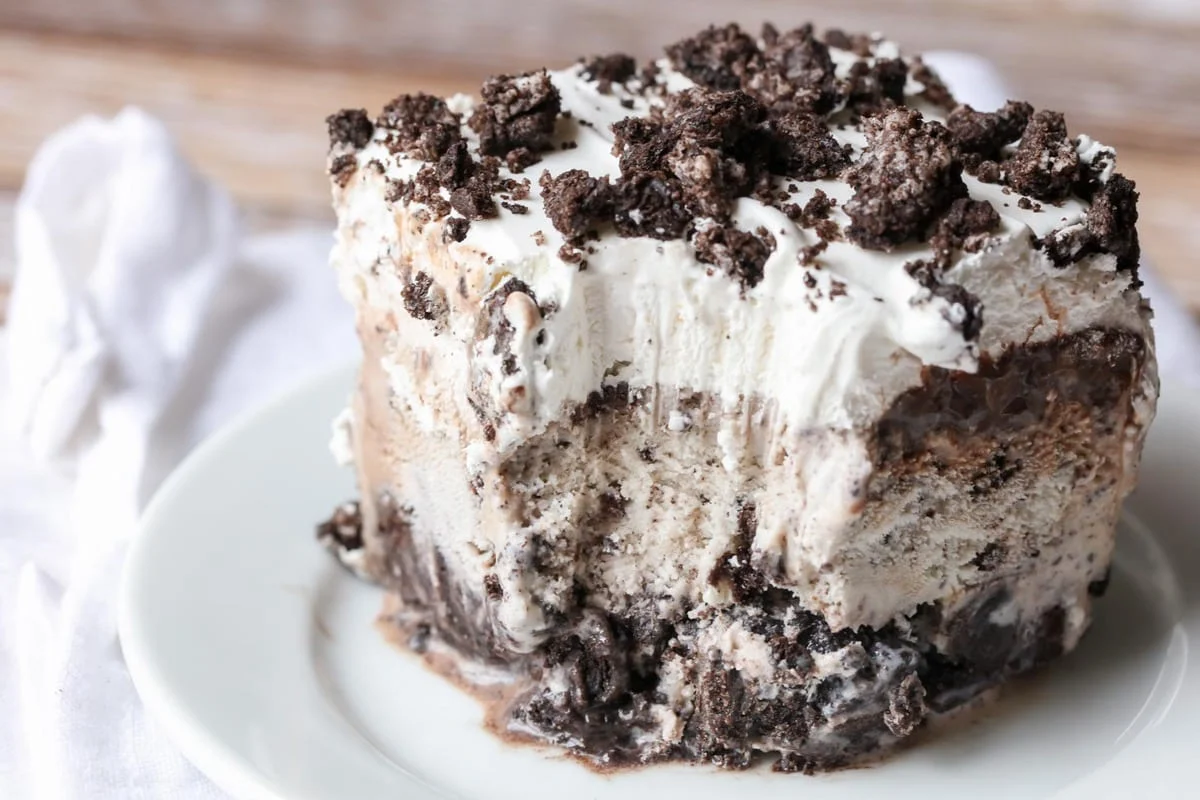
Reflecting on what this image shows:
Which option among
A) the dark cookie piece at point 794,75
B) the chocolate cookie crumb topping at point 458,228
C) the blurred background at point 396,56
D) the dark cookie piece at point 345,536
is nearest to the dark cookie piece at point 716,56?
the dark cookie piece at point 794,75

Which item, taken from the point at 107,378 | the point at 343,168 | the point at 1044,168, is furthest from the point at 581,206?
the point at 107,378

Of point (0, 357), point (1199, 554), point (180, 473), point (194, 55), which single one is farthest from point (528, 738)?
point (194, 55)

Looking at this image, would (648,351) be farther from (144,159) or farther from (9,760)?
(144,159)

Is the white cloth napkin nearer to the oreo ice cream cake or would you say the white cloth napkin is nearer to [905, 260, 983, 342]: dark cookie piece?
the oreo ice cream cake

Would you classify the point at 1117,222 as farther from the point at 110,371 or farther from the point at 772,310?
the point at 110,371

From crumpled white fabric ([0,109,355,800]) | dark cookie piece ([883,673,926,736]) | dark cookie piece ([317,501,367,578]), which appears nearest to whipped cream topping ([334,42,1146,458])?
dark cookie piece ([883,673,926,736])

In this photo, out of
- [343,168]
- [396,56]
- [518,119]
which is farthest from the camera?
[396,56]
